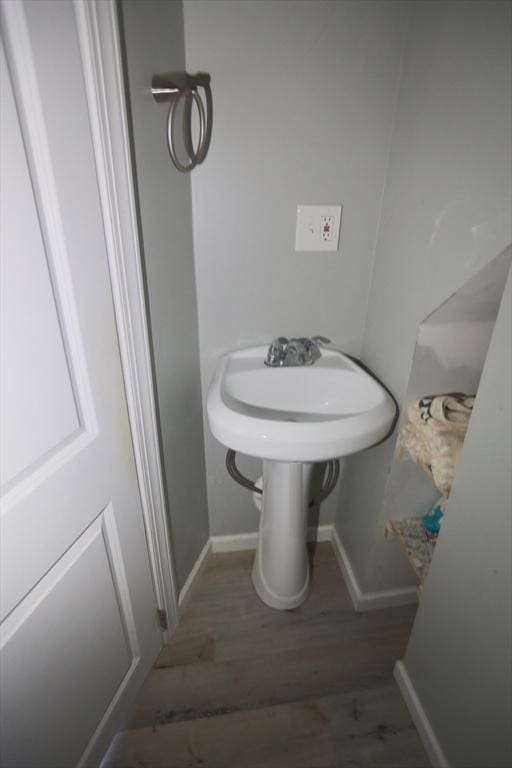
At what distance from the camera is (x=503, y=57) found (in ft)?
2.03

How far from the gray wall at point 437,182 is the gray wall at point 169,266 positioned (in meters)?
0.55

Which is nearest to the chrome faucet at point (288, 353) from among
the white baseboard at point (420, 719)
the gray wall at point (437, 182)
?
the gray wall at point (437, 182)

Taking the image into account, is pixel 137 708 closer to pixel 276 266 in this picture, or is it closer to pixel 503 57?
pixel 276 266

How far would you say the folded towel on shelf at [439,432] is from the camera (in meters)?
0.84

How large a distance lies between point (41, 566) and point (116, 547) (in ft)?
0.74

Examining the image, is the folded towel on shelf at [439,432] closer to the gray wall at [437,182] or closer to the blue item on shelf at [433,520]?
the gray wall at [437,182]

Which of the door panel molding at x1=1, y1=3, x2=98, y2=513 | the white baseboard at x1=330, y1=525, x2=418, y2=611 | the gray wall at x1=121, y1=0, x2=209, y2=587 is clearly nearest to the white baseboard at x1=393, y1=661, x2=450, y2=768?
the white baseboard at x1=330, y1=525, x2=418, y2=611

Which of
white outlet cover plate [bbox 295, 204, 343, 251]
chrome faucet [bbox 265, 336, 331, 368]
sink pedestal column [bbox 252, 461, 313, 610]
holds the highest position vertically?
white outlet cover plate [bbox 295, 204, 343, 251]

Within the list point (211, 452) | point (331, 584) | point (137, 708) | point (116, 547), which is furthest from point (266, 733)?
point (211, 452)

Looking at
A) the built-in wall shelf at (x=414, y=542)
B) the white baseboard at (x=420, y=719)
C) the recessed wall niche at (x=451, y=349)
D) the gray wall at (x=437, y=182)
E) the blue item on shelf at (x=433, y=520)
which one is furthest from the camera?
the blue item on shelf at (x=433, y=520)

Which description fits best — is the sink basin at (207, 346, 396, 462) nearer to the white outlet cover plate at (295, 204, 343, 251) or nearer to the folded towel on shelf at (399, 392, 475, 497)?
the folded towel on shelf at (399, 392, 475, 497)

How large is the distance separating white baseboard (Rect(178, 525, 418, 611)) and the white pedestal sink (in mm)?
188

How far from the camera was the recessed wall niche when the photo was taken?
80 cm

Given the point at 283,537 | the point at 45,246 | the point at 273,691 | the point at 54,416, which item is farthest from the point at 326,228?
the point at 273,691
